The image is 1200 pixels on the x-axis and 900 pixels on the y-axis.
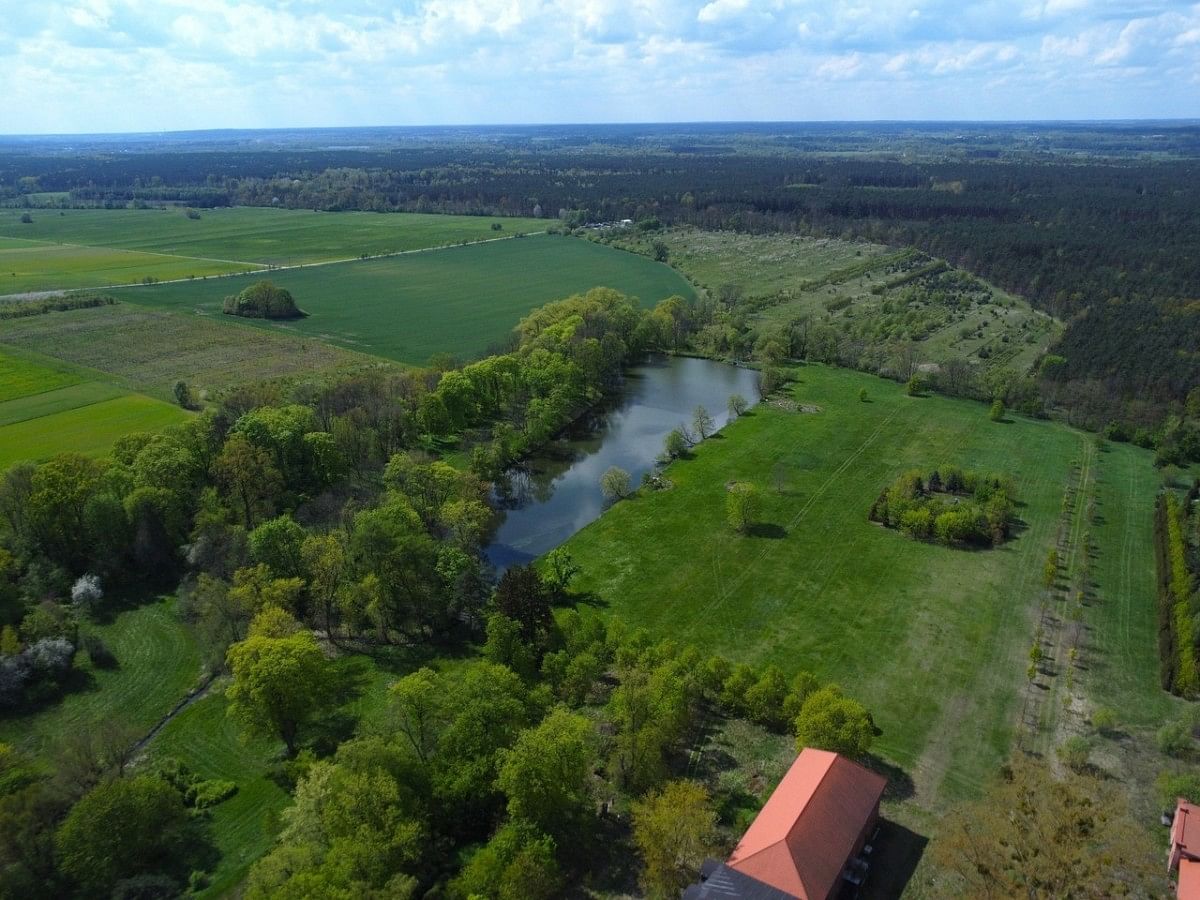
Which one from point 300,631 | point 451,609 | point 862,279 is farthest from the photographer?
point 862,279

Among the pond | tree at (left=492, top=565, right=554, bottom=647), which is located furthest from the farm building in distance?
the pond

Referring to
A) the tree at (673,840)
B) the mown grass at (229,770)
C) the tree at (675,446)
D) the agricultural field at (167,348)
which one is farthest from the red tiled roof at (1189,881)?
the agricultural field at (167,348)

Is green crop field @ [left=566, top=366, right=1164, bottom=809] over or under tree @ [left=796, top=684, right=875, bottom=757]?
under

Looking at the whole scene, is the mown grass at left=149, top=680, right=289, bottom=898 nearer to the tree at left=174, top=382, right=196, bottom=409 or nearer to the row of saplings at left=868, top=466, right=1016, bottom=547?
the row of saplings at left=868, top=466, right=1016, bottom=547

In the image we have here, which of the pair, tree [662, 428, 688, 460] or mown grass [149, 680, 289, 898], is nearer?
mown grass [149, 680, 289, 898]

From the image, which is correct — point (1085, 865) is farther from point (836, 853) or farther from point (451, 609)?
point (451, 609)

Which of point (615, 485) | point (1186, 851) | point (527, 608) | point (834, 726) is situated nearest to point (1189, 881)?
point (1186, 851)

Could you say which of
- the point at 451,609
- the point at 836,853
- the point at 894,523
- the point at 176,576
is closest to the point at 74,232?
the point at 176,576
